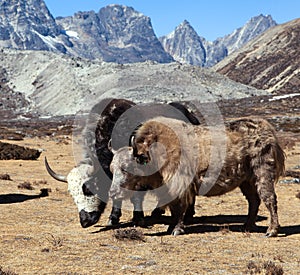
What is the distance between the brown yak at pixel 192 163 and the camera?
869cm

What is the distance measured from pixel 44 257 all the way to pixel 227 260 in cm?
277

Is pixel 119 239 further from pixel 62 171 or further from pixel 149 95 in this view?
pixel 149 95

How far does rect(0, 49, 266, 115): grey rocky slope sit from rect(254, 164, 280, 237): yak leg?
64362 millimetres

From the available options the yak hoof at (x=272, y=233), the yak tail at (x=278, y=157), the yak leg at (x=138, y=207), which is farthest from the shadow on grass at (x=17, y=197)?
the yak tail at (x=278, y=157)

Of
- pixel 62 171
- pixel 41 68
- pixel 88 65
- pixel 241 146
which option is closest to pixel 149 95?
pixel 88 65

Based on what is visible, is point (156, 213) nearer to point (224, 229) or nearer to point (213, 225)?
point (213, 225)

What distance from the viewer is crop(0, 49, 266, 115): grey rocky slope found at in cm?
8562

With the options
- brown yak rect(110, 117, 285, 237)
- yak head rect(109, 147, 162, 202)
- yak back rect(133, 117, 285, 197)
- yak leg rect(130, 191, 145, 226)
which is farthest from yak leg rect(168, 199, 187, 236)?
yak leg rect(130, 191, 145, 226)

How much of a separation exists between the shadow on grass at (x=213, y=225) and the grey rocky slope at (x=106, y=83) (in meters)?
62.4

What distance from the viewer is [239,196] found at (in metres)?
14.6

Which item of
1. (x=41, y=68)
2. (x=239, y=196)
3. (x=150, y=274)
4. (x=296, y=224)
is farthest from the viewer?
(x=41, y=68)

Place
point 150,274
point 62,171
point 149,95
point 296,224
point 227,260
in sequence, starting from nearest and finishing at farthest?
point 150,274 < point 227,260 < point 296,224 < point 62,171 < point 149,95

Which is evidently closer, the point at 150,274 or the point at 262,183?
the point at 150,274

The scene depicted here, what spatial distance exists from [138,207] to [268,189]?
274 cm
